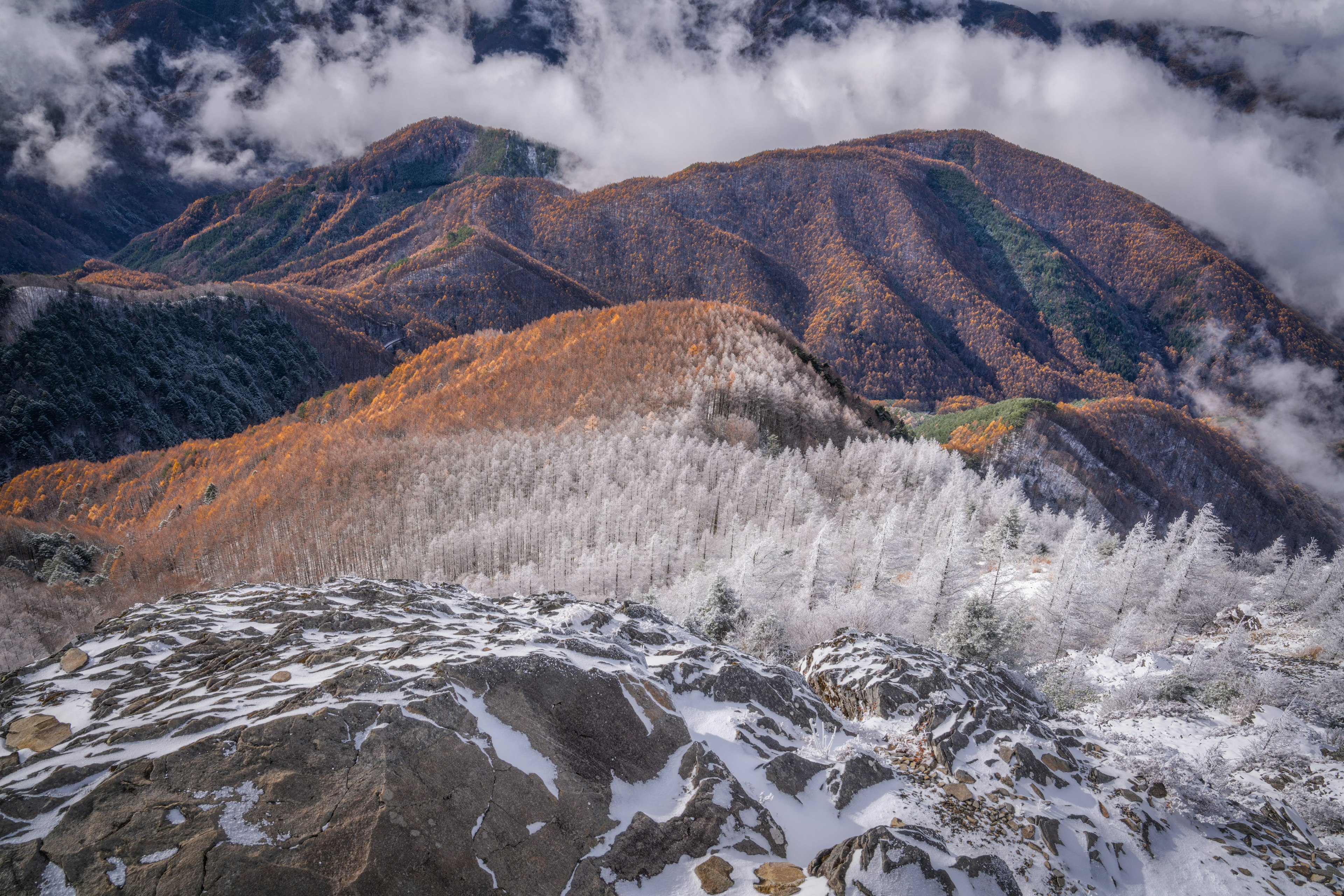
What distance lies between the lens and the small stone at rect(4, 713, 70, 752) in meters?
14.6

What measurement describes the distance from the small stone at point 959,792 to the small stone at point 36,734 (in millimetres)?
25120

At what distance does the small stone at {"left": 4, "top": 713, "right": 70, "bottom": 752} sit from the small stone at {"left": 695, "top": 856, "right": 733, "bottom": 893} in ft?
54.6

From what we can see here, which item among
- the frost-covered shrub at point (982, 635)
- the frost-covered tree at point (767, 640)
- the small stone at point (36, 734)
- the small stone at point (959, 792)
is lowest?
the frost-covered tree at point (767, 640)

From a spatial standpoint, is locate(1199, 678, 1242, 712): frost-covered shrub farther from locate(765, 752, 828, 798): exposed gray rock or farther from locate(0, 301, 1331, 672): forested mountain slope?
locate(765, 752, 828, 798): exposed gray rock

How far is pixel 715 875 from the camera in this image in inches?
531

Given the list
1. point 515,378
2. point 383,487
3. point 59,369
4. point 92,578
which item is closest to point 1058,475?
point 515,378

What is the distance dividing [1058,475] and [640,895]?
21351 cm

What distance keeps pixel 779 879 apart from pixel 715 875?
154 cm

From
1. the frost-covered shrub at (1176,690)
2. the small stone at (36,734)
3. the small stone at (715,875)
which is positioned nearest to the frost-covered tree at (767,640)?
the frost-covered shrub at (1176,690)

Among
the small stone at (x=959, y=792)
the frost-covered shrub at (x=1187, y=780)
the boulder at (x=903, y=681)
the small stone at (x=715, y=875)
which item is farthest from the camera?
the boulder at (x=903, y=681)

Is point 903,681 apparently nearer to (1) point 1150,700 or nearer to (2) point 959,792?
(2) point 959,792

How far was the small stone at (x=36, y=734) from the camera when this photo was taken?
574 inches

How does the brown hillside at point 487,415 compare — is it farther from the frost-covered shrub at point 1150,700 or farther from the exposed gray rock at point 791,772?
the exposed gray rock at point 791,772

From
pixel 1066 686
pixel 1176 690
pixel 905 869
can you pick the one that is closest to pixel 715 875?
pixel 905 869
